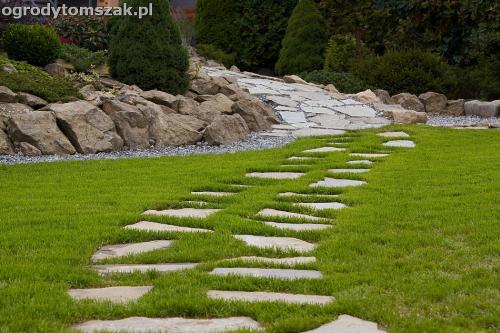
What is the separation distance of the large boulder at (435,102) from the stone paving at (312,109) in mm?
1959

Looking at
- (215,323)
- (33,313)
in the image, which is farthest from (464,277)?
(33,313)

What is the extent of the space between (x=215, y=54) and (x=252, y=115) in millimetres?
10041

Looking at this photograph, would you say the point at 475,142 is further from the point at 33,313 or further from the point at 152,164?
the point at 33,313

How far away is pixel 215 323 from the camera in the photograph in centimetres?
335

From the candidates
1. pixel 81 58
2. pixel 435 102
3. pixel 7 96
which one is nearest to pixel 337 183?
pixel 7 96

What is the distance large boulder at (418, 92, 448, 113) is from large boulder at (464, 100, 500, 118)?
0.52 meters

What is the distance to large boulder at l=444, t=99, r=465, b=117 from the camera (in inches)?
631

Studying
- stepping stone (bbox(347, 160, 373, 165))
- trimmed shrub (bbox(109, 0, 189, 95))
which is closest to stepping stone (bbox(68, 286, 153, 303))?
stepping stone (bbox(347, 160, 373, 165))

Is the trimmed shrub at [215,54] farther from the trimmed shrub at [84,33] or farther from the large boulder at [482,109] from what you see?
the large boulder at [482,109]

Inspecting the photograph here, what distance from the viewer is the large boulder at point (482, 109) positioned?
15.2 metres

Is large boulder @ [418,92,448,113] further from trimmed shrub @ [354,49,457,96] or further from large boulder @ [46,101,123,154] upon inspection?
large boulder @ [46,101,123,154]

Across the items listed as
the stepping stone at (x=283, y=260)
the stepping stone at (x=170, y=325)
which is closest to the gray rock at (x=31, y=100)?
the stepping stone at (x=283, y=260)

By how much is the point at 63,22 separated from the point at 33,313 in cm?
1604

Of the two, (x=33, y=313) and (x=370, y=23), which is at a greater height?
(x=370, y=23)
